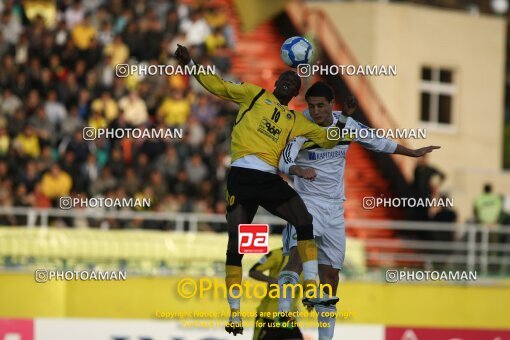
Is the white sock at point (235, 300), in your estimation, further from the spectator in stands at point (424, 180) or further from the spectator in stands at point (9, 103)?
the spectator in stands at point (9, 103)

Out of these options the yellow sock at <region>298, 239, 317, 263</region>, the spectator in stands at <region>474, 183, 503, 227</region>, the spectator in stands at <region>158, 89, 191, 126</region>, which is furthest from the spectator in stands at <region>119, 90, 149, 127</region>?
the yellow sock at <region>298, 239, 317, 263</region>

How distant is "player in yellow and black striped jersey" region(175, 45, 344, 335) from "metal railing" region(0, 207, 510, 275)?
5.60 m

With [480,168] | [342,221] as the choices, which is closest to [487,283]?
[342,221]

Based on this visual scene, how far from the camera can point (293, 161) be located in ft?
46.6

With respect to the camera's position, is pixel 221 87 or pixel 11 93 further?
pixel 11 93

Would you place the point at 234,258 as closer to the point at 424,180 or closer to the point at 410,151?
the point at 410,151

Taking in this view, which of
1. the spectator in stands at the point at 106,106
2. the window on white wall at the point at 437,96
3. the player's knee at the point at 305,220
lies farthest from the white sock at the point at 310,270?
the window on white wall at the point at 437,96

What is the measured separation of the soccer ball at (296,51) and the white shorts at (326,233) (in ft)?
4.53

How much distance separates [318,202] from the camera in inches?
581

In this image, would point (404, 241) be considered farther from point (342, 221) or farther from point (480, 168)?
point (480, 168)

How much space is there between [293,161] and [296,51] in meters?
1.04

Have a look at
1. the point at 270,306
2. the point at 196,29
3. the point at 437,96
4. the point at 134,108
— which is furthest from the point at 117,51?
the point at 437,96

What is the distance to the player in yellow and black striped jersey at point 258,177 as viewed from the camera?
1426cm

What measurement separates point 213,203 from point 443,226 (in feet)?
10.7
